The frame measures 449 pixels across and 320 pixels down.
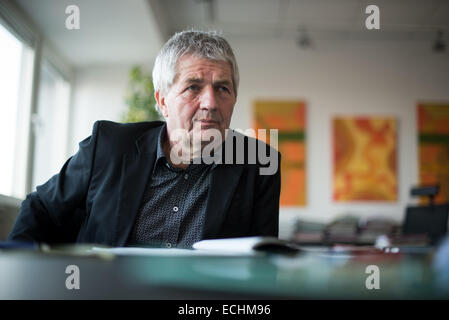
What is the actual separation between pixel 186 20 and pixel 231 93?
357cm

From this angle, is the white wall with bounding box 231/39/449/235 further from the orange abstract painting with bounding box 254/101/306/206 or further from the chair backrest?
the chair backrest

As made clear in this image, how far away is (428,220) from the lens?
10.6 ft

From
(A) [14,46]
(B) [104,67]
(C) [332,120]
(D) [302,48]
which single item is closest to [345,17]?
(D) [302,48]

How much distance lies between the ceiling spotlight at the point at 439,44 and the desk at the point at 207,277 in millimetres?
4727

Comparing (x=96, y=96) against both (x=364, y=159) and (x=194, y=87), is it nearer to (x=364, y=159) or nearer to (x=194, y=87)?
(x=364, y=159)

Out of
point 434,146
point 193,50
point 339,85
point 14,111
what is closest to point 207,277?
point 193,50

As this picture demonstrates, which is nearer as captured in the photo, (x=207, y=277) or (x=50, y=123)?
(x=207, y=277)

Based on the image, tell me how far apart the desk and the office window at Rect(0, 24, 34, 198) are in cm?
268

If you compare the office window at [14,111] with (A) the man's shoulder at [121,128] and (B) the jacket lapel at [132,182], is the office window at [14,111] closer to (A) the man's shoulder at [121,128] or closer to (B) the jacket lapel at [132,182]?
(A) the man's shoulder at [121,128]

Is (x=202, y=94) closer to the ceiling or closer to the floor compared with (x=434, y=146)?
closer to the floor

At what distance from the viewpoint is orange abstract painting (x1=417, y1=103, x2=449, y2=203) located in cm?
465

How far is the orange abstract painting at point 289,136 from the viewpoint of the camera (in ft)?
15.1

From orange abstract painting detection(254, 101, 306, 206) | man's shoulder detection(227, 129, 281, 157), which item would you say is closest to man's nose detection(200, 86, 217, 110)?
man's shoulder detection(227, 129, 281, 157)

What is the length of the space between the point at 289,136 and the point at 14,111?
2.61 meters
